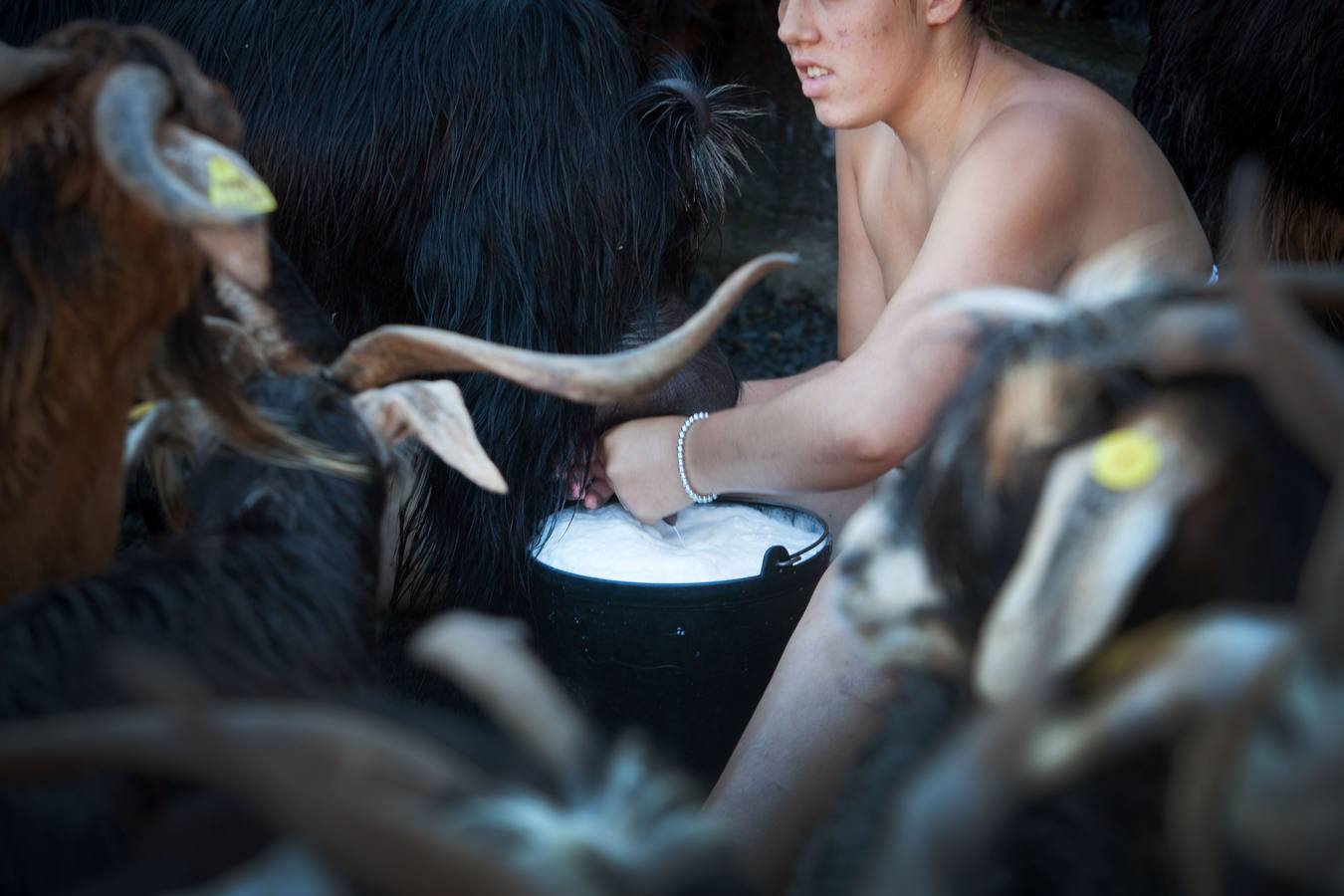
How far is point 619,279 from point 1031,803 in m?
1.55

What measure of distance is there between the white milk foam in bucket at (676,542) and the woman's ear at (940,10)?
85cm

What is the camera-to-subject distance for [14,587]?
4.26 feet

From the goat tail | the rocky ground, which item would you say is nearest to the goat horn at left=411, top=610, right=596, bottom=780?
the goat tail

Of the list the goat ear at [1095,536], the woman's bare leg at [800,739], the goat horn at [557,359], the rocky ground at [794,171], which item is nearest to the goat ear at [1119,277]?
the goat ear at [1095,536]

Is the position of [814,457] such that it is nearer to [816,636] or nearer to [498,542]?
[816,636]

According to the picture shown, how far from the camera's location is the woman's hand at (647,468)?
2172 mm

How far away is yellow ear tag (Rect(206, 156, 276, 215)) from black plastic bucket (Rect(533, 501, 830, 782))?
1.01 meters

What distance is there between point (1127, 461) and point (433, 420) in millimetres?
832

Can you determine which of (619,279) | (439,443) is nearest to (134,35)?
(439,443)

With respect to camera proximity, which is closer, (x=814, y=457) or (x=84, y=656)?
(x=84, y=656)

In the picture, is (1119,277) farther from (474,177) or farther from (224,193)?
(474,177)

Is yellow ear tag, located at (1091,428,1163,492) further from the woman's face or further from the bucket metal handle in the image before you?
the woman's face

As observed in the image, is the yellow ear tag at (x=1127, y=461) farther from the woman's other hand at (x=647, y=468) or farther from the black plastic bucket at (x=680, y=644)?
the woman's other hand at (x=647, y=468)

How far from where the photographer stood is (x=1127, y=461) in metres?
0.91
